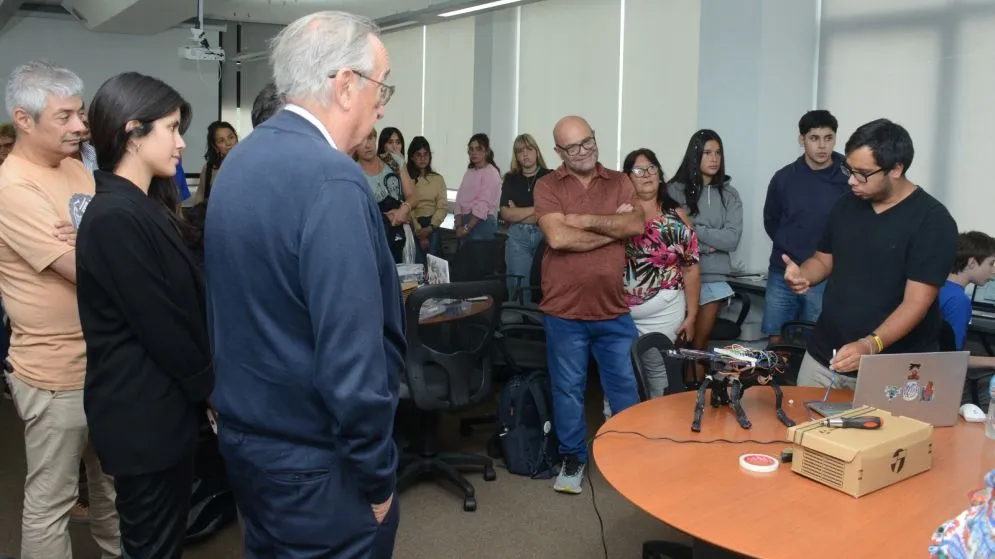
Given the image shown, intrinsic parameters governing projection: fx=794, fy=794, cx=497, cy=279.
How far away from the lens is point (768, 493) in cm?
174

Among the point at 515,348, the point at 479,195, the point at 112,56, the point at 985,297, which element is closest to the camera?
the point at 985,297

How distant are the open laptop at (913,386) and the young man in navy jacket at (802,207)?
6.54 ft

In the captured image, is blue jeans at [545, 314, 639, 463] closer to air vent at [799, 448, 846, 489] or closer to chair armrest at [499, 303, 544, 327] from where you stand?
chair armrest at [499, 303, 544, 327]

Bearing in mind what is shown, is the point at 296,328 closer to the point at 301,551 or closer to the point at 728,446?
the point at 301,551

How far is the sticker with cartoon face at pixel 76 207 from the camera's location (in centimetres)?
216

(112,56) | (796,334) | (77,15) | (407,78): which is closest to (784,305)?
(796,334)

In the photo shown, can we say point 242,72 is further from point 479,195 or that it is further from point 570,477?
point 570,477

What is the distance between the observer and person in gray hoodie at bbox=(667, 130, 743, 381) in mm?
4355

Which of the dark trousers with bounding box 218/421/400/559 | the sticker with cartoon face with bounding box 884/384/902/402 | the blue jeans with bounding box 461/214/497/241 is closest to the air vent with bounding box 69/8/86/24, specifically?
the blue jeans with bounding box 461/214/497/241

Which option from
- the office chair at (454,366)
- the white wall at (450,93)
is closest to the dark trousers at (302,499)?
the office chair at (454,366)

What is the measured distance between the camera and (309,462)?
4.46 ft

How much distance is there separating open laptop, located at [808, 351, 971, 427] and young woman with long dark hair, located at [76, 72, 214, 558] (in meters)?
1.63

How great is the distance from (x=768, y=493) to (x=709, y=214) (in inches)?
112

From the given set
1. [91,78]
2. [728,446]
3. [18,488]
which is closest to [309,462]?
[728,446]
